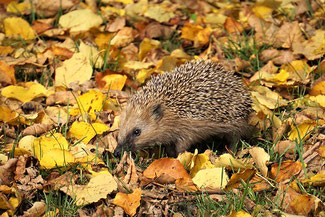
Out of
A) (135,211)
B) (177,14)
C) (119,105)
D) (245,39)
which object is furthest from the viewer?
(177,14)

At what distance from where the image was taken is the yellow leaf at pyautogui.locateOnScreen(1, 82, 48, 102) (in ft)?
20.2

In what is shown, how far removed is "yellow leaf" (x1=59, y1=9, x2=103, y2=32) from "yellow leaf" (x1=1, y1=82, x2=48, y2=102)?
158cm

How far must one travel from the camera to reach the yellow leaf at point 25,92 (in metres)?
6.15

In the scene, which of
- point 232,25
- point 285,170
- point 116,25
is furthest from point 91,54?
point 285,170

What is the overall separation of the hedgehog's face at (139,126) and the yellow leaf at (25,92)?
1124mm

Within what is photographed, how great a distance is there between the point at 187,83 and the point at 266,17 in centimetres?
283

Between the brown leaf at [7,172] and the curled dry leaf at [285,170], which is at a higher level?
the curled dry leaf at [285,170]

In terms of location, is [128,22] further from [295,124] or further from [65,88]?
[295,124]

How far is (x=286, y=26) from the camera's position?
7.54 m

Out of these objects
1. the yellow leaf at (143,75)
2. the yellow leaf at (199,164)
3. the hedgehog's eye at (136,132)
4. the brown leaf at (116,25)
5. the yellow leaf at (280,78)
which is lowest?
the hedgehog's eye at (136,132)

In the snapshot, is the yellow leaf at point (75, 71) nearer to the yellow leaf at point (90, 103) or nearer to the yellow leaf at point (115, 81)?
the yellow leaf at point (115, 81)

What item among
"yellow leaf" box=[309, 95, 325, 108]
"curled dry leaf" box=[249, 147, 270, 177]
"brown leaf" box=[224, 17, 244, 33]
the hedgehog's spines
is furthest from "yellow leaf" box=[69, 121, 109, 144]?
"brown leaf" box=[224, 17, 244, 33]

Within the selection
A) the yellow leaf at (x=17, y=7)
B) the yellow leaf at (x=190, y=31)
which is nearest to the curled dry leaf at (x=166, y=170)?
the yellow leaf at (x=190, y=31)

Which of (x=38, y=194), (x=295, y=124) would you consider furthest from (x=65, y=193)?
(x=295, y=124)
